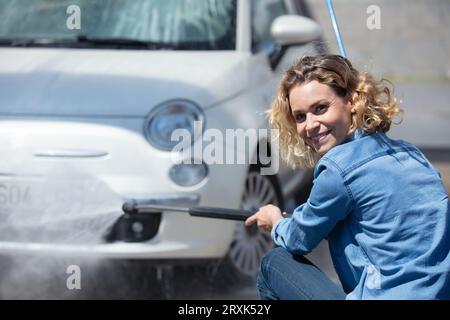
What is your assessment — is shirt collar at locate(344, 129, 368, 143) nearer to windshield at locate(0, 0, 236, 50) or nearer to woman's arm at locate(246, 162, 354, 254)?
woman's arm at locate(246, 162, 354, 254)

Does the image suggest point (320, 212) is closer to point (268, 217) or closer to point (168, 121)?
point (268, 217)

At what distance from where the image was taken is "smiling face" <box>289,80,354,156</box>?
3.07 meters

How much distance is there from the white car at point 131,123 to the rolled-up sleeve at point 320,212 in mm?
1865

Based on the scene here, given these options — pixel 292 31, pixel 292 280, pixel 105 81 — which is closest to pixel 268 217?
pixel 292 280

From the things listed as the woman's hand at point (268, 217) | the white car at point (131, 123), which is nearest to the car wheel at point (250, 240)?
the white car at point (131, 123)

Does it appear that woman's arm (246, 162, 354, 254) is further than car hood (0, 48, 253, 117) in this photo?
No

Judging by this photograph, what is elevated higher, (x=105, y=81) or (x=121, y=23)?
(x=121, y=23)

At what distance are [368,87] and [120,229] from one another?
84.3 inches

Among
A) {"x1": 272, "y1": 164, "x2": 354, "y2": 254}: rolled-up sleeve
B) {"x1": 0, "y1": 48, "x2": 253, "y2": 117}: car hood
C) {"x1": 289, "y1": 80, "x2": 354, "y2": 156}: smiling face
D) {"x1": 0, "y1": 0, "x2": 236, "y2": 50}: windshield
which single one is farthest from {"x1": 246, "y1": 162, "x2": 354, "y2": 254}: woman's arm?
{"x1": 0, "y1": 0, "x2": 236, "y2": 50}: windshield

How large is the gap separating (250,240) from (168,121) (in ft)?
3.01

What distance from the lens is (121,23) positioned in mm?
5707

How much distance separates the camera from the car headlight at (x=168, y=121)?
5.01 meters

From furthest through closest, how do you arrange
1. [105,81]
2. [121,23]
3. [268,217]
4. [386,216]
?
[121,23], [105,81], [268,217], [386,216]
